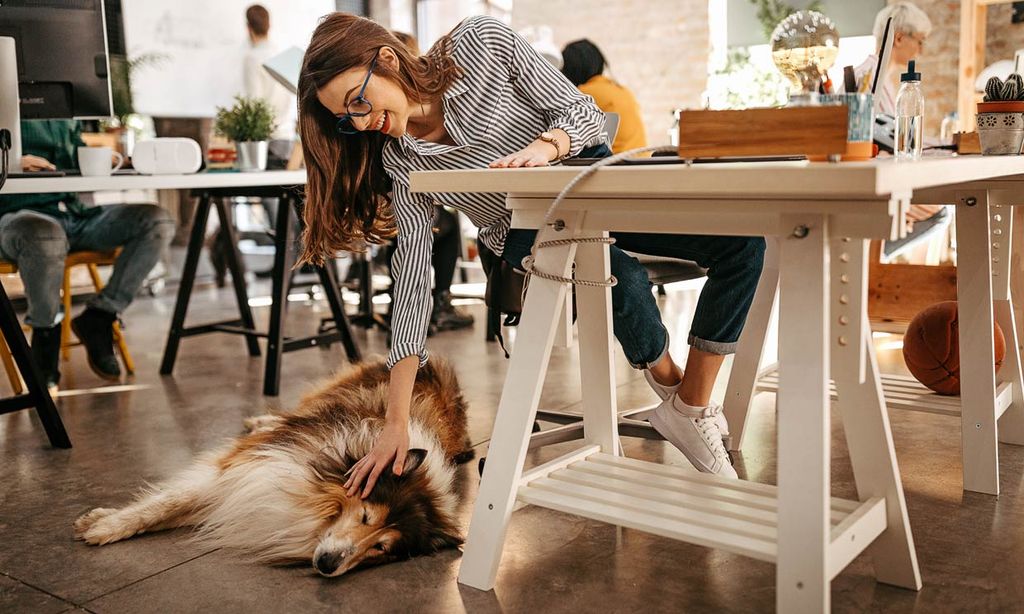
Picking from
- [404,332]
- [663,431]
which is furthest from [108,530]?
[663,431]

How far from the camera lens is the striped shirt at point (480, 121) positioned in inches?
67.4

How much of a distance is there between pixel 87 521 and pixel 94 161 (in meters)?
1.30

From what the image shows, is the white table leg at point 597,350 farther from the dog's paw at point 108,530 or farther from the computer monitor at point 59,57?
the computer monitor at point 59,57

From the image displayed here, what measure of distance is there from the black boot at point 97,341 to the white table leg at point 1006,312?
2.79 metres

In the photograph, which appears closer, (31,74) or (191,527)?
(191,527)

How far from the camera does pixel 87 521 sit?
1774 mm

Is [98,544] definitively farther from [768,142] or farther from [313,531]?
[768,142]

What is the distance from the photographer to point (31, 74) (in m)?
2.74

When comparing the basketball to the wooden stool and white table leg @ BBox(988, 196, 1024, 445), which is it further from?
the wooden stool

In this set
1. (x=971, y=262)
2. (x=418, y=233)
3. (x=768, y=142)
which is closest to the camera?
(x=768, y=142)

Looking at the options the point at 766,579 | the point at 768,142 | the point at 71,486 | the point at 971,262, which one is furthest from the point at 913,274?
the point at 71,486

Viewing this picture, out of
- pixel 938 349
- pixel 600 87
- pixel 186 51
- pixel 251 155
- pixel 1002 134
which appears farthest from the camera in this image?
pixel 186 51

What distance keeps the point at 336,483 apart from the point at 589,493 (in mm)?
471

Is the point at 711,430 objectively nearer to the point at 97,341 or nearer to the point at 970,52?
the point at 97,341
